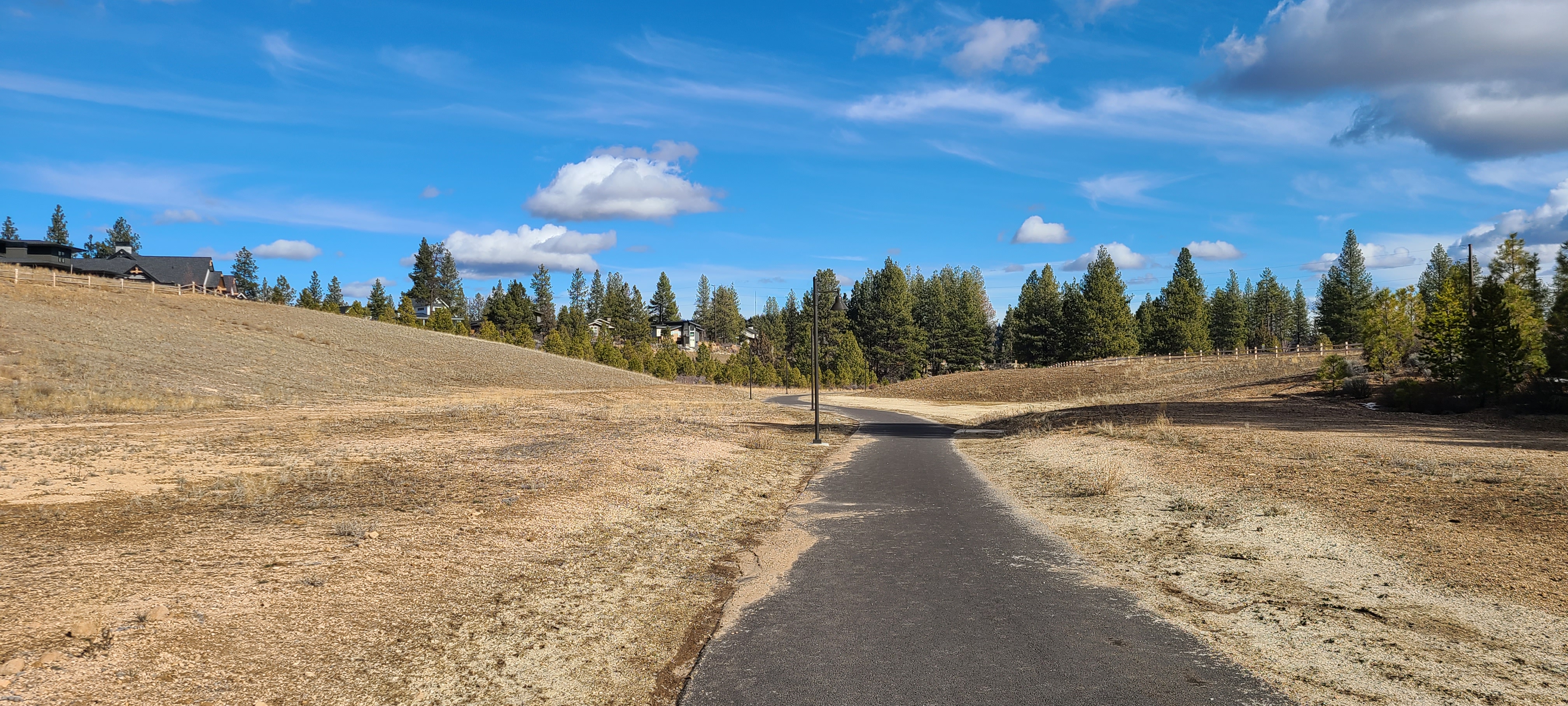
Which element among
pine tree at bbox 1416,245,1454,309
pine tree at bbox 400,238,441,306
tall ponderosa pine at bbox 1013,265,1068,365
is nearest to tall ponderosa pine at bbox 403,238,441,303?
pine tree at bbox 400,238,441,306

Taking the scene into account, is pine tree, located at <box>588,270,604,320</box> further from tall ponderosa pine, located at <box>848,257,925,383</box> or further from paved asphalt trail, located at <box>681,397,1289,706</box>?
paved asphalt trail, located at <box>681,397,1289,706</box>

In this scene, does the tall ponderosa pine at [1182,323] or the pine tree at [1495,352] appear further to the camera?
the tall ponderosa pine at [1182,323]

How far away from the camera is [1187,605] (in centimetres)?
677

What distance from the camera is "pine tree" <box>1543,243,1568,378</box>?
26.2 metres

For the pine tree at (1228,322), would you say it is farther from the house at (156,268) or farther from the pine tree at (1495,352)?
the house at (156,268)

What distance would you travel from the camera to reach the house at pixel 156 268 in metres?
91.6

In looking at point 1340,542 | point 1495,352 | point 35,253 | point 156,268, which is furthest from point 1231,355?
point 35,253

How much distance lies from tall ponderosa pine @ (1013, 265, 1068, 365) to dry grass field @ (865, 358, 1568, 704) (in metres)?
79.8

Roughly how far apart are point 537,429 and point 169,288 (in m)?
64.8

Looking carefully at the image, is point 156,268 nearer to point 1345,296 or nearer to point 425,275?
point 425,275

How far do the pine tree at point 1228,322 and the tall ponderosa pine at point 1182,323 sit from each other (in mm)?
3839

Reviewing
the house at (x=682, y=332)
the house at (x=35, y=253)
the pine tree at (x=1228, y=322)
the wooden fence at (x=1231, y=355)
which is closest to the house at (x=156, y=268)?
the house at (x=35, y=253)

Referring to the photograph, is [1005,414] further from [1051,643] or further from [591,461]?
[1051,643]

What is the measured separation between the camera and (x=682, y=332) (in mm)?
140625
